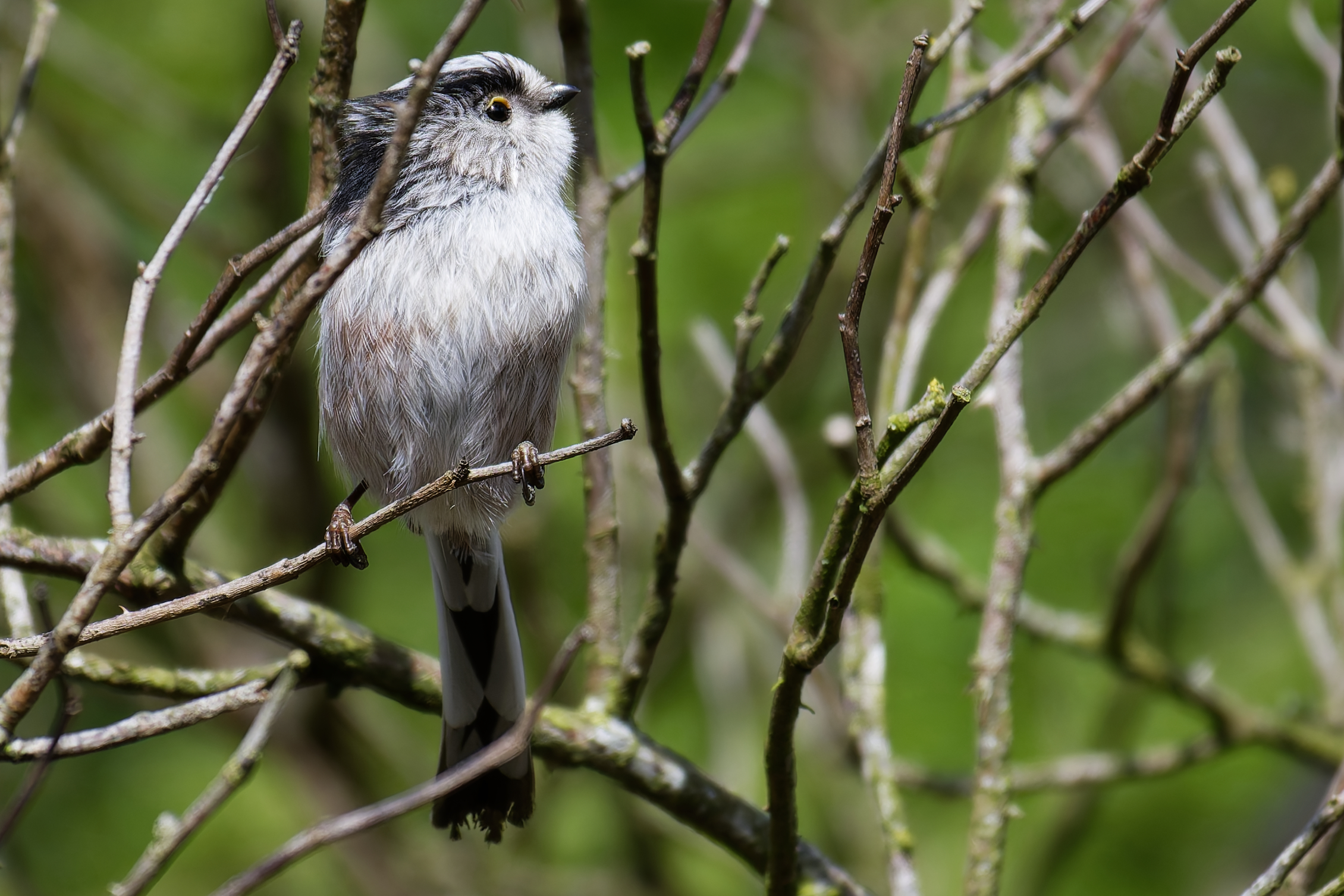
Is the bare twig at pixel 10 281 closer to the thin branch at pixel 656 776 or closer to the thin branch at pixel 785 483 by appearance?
the thin branch at pixel 656 776

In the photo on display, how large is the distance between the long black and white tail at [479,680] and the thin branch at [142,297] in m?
0.90

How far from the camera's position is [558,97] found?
3.09 m

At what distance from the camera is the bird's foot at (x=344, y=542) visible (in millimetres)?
2254

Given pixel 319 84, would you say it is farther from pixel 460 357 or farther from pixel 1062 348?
pixel 1062 348

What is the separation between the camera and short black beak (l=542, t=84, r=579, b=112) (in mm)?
3047

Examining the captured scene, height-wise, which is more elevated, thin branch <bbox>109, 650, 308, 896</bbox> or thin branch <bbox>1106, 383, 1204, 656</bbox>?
thin branch <bbox>1106, 383, 1204, 656</bbox>

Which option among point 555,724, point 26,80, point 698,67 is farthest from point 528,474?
point 26,80

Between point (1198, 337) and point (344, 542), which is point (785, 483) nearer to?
point (1198, 337)

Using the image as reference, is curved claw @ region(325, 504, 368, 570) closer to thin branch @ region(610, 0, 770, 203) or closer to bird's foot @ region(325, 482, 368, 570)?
bird's foot @ region(325, 482, 368, 570)

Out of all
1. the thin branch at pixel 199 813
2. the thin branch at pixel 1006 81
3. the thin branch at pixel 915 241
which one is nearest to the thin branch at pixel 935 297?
the thin branch at pixel 915 241

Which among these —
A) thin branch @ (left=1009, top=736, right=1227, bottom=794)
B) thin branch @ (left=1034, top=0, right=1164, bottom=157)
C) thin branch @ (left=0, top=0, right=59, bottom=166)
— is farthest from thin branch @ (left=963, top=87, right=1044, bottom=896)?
thin branch @ (left=0, top=0, right=59, bottom=166)

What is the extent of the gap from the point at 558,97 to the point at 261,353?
60.7 inches

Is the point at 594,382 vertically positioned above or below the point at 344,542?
above

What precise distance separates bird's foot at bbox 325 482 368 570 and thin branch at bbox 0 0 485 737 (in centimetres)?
33
